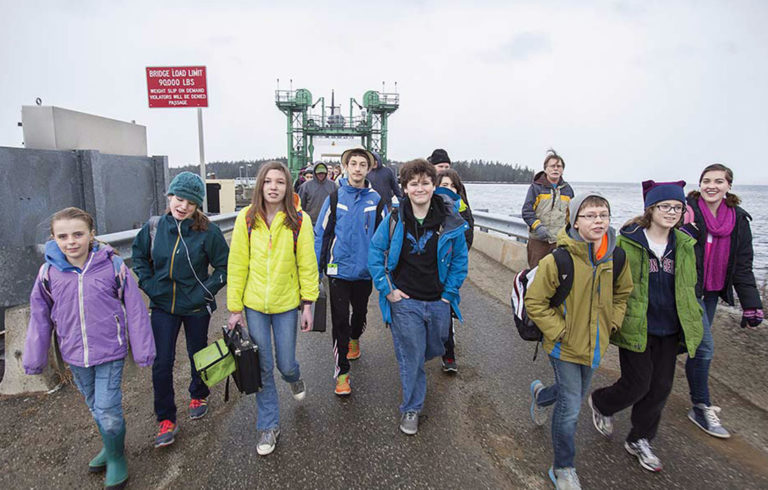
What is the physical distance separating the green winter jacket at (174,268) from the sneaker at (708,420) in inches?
146

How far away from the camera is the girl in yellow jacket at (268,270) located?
288 cm

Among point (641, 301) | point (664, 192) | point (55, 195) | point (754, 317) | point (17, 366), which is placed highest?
point (664, 192)

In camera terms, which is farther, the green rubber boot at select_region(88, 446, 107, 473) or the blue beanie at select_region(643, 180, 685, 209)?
the blue beanie at select_region(643, 180, 685, 209)

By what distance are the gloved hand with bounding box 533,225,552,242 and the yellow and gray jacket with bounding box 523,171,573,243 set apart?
0.02 m

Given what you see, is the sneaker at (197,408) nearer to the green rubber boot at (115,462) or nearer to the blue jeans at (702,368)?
the green rubber boot at (115,462)

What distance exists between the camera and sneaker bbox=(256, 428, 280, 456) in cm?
272

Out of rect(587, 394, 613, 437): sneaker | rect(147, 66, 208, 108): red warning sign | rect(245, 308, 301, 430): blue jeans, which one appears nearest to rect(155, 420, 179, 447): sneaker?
rect(245, 308, 301, 430): blue jeans

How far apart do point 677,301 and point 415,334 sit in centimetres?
175

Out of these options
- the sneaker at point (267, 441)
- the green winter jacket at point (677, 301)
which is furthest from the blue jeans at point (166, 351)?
the green winter jacket at point (677, 301)

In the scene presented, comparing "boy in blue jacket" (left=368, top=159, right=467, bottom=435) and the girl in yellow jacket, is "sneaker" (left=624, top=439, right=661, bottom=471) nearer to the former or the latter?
"boy in blue jacket" (left=368, top=159, right=467, bottom=435)

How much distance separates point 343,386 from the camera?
139 inches

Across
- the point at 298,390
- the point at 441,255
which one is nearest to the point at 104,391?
the point at 298,390

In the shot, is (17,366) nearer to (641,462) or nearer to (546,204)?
(641,462)

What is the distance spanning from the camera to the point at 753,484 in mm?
2461
